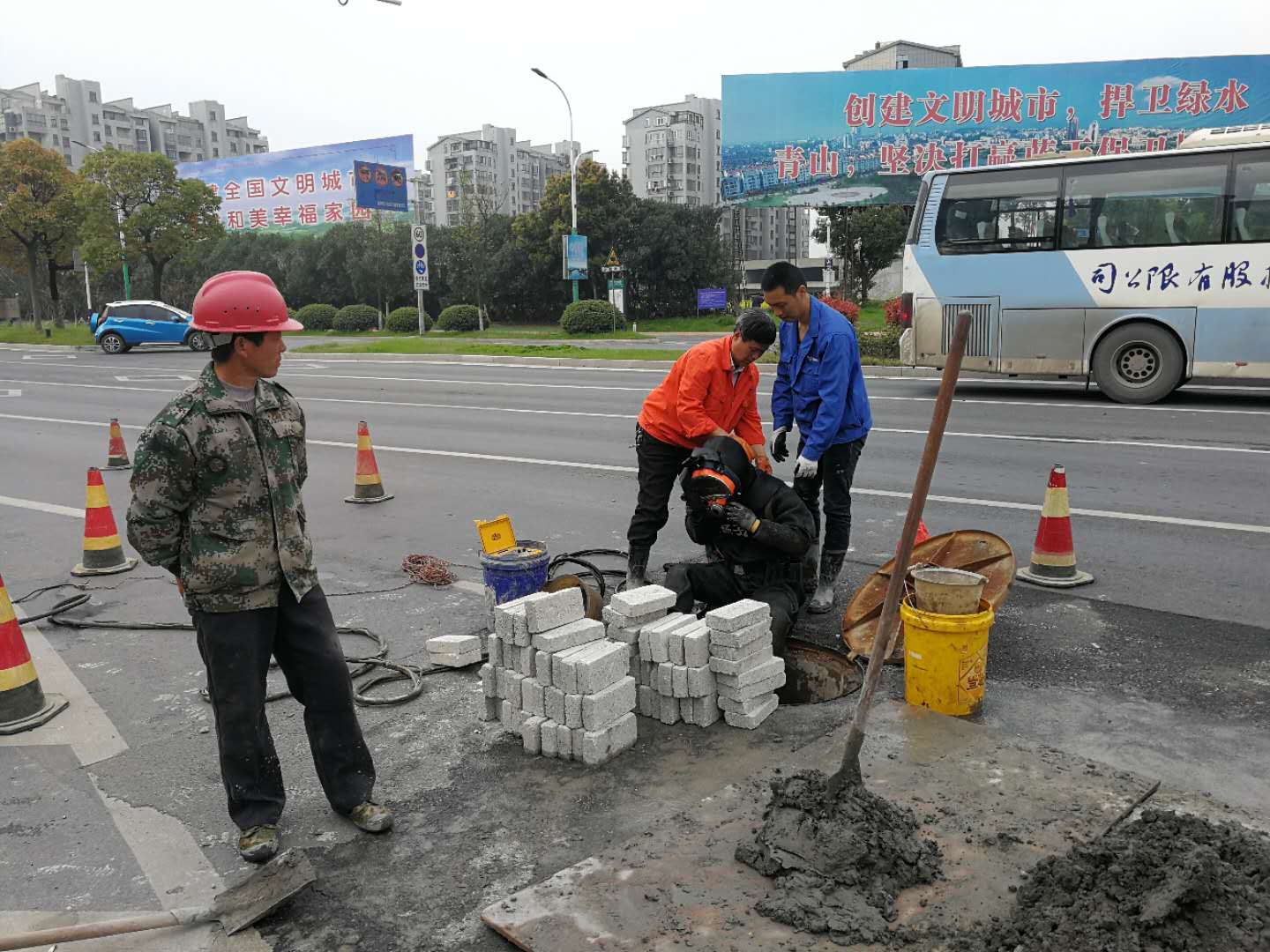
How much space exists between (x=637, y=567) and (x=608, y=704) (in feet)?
6.74

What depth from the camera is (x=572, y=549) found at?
6957 millimetres

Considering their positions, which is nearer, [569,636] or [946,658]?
[569,636]

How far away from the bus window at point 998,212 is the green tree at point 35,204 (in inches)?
1548

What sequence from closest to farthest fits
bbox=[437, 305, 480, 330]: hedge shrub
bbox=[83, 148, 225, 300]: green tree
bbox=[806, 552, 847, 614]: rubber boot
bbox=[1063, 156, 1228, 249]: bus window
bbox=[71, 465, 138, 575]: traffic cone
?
bbox=[806, 552, 847, 614]: rubber boot → bbox=[71, 465, 138, 575]: traffic cone → bbox=[1063, 156, 1228, 249]: bus window → bbox=[437, 305, 480, 330]: hedge shrub → bbox=[83, 148, 225, 300]: green tree

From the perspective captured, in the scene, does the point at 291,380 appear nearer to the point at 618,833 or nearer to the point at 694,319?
the point at 618,833

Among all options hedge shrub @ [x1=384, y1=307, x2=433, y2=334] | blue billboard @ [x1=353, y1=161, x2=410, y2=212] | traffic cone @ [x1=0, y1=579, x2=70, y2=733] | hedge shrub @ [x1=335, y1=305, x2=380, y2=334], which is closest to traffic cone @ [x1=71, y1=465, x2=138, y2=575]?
traffic cone @ [x1=0, y1=579, x2=70, y2=733]

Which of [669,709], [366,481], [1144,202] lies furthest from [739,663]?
[1144,202]

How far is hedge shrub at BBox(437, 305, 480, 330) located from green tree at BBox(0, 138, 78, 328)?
16809mm

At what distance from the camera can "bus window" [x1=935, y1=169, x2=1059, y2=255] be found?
558 inches

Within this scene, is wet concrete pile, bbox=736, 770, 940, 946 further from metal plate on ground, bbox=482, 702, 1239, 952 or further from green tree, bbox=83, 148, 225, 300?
green tree, bbox=83, 148, 225, 300

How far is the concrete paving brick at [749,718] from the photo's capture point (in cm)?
407

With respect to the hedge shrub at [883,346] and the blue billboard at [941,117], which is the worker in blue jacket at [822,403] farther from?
the blue billboard at [941,117]

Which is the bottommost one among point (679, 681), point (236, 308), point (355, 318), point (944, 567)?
point (679, 681)

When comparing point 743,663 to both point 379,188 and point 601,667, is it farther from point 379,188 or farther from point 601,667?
point 379,188
